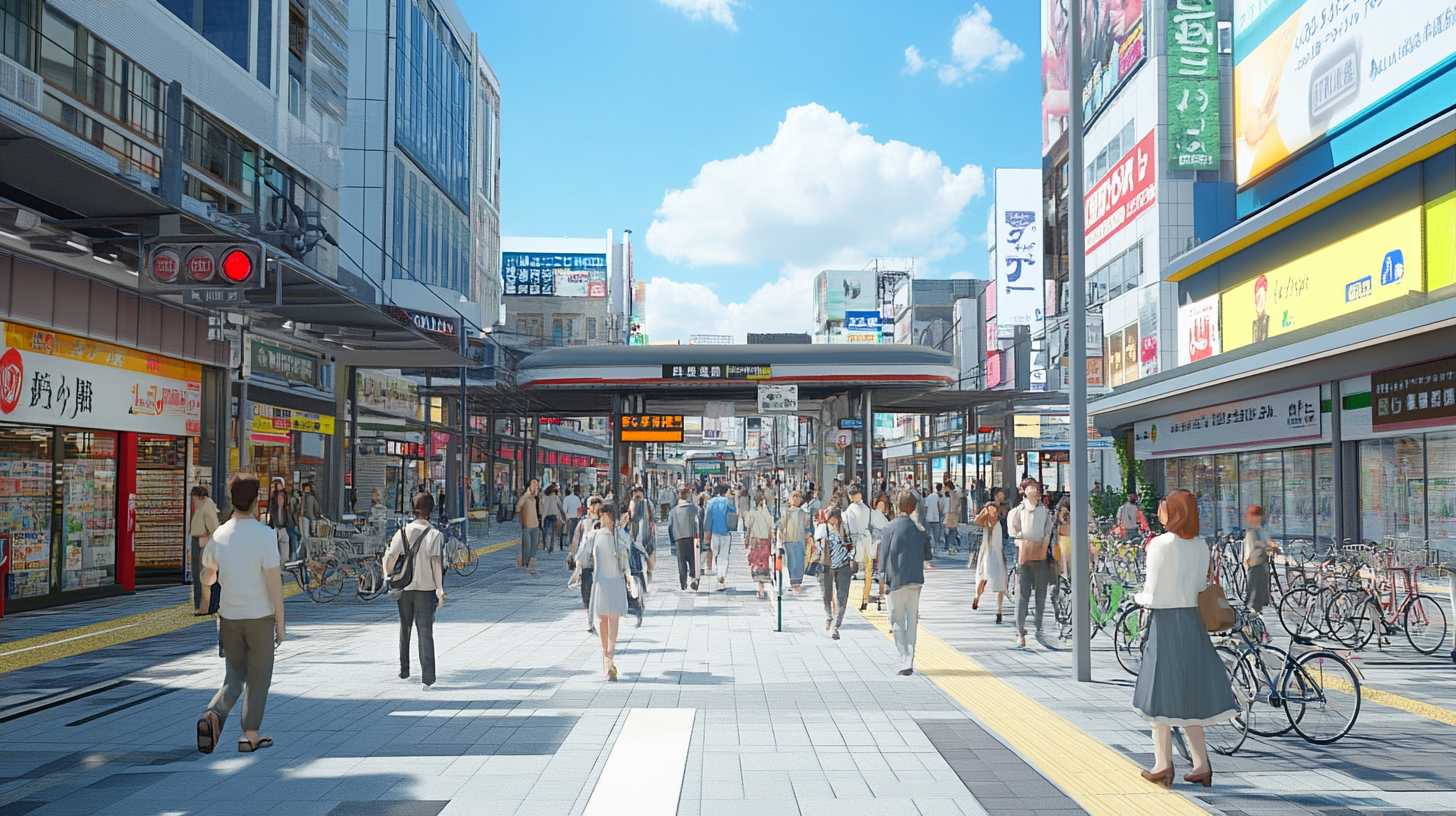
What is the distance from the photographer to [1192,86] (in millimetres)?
33531

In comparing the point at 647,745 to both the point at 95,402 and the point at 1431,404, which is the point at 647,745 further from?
the point at 1431,404

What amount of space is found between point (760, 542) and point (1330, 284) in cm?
1382

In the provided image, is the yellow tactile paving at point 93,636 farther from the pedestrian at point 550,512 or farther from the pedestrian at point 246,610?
the pedestrian at point 550,512

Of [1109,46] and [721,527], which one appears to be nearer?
[721,527]

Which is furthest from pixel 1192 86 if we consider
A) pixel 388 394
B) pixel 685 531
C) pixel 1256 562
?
pixel 388 394

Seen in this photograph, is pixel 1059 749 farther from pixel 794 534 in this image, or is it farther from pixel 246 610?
pixel 794 534

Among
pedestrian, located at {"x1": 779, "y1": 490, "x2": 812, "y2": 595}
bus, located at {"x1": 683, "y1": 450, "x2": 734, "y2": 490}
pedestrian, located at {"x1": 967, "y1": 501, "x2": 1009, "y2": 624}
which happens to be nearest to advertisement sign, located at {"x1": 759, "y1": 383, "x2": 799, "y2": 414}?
pedestrian, located at {"x1": 779, "y1": 490, "x2": 812, "y2": 595}

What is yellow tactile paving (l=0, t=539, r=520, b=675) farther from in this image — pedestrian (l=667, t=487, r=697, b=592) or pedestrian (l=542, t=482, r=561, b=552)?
pedestrian (l=542, t=482, r=561, b=552)

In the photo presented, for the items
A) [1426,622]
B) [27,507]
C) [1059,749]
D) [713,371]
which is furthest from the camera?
[713,371]

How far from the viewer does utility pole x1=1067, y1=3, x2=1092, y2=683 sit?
366 inches

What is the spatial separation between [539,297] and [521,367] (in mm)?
60515

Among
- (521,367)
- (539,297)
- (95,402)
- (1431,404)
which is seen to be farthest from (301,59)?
A: (539,297)

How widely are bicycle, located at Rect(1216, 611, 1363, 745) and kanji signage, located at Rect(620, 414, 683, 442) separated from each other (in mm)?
22306

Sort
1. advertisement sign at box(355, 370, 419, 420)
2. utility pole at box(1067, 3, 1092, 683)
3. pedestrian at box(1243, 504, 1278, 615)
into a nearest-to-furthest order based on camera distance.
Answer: utility pole at box(1067, 3, 1092, 683)
pedestrian at box(1243, 504, 1278, 615)
advertisement sign at box(355, 370, 419, 420)
